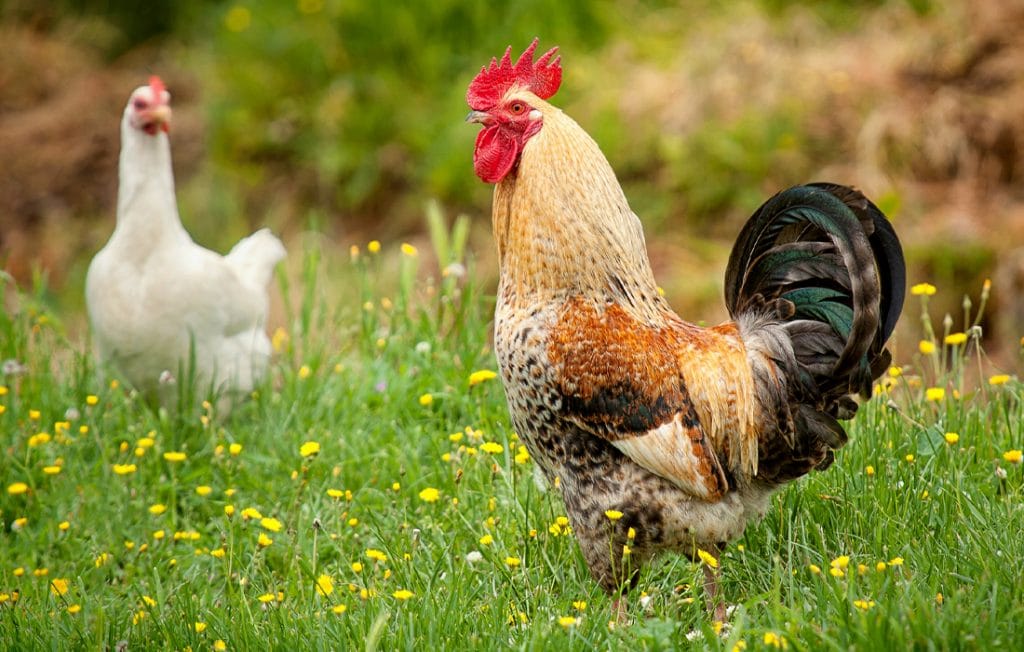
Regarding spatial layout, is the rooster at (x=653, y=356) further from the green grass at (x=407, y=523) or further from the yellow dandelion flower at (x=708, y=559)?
the green grass at (x=407, y=523)

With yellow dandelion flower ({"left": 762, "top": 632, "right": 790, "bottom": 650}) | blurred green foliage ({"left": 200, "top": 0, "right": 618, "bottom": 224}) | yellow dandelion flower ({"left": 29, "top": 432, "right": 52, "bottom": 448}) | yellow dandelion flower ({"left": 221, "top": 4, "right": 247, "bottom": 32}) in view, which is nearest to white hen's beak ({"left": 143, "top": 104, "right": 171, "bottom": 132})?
yellow dandelion flower ({"left": 29, "top": 432, "right": 52, "bottom": 448})

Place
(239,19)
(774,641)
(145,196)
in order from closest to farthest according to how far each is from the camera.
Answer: (774,641)
(145,196)
(239,19)

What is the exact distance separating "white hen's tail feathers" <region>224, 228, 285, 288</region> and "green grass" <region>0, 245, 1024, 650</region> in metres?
0.20

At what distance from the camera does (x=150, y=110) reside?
4.99 metres

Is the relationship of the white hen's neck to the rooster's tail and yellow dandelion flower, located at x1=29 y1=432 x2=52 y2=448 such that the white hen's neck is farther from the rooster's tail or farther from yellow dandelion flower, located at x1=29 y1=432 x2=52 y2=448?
the rooster's tail

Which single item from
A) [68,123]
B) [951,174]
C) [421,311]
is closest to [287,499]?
[421,311]

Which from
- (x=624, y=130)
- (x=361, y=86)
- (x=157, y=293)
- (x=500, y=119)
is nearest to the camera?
(x=500, y=119)

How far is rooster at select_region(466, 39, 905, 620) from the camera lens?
133 inches

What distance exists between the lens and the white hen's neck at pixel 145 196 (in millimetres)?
5023

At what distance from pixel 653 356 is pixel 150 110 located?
107 inches

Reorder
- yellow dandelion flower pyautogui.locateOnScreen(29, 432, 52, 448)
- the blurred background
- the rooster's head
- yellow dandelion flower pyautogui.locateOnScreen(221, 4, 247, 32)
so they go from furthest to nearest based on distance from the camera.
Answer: yellow dandelion flower pyautogui.locateOnScreen(221, 4, 247, 32), the blurred background, yellow dandelion flower pyautogui.locateOnScreen(29, 432, 52, 448), the rooster's head

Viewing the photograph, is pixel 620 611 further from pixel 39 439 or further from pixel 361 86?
pixel 361 86

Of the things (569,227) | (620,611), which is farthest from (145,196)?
(620,611)

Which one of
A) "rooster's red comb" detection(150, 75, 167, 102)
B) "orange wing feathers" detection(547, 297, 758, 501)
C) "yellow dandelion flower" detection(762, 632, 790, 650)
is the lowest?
"yellow dandelion flower" detection(762, 632, 790, 650)
